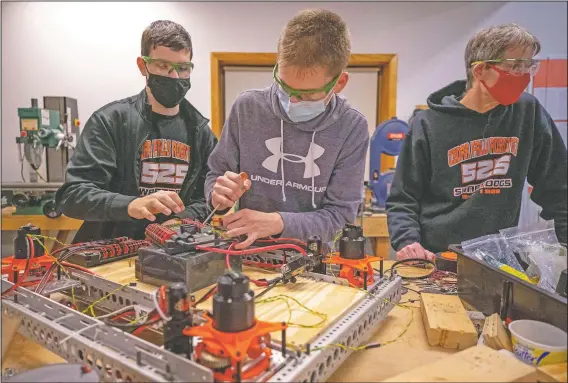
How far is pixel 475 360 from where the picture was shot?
0.70 m

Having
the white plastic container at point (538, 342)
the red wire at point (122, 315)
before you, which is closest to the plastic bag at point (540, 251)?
the white plastic container at point (538, 342)

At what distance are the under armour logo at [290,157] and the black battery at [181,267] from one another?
19.3 inches

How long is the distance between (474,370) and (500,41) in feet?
4.41

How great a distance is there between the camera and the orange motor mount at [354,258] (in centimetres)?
100

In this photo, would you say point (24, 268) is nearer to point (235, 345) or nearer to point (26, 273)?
point (26, 273)

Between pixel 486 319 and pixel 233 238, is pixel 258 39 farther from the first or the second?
pixel 486 319

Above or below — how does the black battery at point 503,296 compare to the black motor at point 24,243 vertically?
below

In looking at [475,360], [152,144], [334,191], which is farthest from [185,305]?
[152,144]

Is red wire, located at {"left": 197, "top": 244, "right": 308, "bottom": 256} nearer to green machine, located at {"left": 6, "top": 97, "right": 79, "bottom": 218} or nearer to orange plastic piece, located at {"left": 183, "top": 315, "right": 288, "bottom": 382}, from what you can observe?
orange plastic piece, located at {"left": 183, "top": 315, "right": 288, "bottom": 382}

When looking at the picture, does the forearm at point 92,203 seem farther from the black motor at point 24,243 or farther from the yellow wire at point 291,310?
the yellow wire at point 291,310

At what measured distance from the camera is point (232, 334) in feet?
2.06

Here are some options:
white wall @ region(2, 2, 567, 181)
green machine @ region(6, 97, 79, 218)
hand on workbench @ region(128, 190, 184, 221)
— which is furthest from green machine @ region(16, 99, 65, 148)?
hand on workbench @ region(128, 190, 184, 221)

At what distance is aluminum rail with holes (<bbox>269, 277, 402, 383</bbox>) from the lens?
654mm

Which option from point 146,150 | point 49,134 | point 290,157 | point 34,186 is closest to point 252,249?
point 290,157
